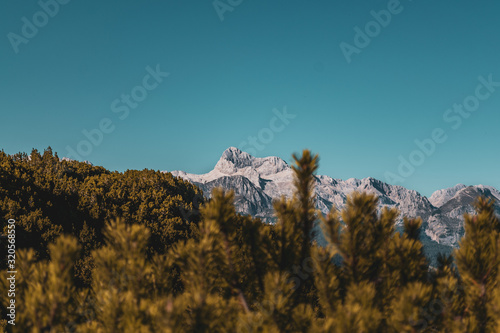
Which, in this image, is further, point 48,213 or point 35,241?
point 48,213

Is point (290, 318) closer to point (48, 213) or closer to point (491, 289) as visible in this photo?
point (491, 289)

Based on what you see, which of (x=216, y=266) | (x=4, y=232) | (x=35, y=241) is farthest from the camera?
(x=35, y=241)

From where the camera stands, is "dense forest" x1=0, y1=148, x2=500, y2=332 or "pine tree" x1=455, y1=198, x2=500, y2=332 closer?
"dense forest" x1=0, y1=148, x2=500, y2=332

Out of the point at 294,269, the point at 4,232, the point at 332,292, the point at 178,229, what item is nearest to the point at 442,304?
the point at 332,292

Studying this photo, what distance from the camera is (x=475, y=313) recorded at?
7.94 feet

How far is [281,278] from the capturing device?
2.38 meters

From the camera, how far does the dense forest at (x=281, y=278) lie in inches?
82.9

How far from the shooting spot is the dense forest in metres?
2.11

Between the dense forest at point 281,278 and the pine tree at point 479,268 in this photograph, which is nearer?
the dense forest at point 281,278

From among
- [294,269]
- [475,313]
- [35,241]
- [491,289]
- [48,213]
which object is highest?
[48,213]

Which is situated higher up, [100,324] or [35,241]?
[35,241]

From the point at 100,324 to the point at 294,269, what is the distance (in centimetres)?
164

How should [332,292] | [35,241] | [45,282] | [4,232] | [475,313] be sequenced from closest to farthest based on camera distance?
[45,282] → [475,313] → [332,292] → [4,232] → [35,241]

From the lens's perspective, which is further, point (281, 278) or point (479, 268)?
point (479, 268)
